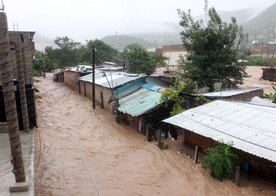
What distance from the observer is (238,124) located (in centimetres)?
1020

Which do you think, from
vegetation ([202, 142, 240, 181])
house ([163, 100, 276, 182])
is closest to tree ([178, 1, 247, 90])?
house ([163, 100, 276, 182])

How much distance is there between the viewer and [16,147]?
6.48 m

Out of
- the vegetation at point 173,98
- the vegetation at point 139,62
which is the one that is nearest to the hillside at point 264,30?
the vegetation at point 139,62

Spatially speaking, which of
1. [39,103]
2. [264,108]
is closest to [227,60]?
[264,108]

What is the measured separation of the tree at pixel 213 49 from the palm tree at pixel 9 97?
547 inches

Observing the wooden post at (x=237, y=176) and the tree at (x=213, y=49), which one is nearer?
the wooden post at (x=237, y=176)

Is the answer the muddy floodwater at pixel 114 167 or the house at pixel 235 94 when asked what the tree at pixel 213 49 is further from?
the muddy floodwater at pixel 114 167

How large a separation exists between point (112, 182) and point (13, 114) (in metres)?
A: 4.88

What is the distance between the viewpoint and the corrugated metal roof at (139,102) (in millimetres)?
14331

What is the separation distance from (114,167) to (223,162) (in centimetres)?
445

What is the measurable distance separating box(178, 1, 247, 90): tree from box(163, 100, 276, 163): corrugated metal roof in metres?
5.93

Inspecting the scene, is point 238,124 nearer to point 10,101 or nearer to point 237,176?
point 237,176

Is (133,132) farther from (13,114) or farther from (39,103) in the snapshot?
(39,103)

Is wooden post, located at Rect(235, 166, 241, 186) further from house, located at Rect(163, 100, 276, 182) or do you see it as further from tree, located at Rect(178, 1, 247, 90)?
tree, located at Rect(178, 1, 247, 90)
